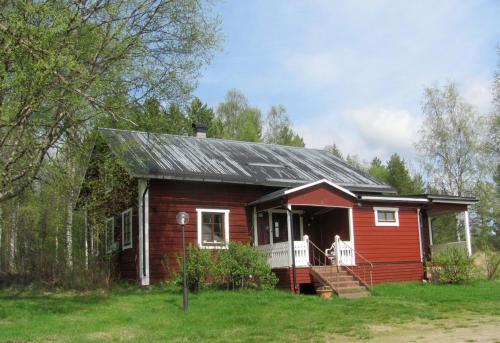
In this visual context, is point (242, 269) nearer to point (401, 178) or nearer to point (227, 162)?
point (227, 162)

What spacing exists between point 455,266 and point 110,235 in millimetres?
12230

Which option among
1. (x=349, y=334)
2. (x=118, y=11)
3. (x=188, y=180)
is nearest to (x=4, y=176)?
(x=118, y=11)

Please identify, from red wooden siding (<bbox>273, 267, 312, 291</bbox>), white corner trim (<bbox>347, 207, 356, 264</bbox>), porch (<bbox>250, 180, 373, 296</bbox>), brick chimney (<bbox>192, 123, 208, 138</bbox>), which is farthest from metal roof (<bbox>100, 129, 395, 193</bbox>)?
red wooden siding (<bbox>273, 267, 312, 291</bbox>)

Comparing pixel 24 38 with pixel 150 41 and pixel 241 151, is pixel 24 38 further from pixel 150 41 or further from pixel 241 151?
pixel 241 151

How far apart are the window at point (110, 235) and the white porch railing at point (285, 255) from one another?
617 cm

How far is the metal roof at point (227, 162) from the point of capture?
1853 cm

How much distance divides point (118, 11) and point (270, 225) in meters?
9.80

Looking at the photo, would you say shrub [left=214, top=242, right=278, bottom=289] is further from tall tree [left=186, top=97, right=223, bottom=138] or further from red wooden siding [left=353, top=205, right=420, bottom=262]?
tall tree [left=186, top=97, right=223, bottom=138]

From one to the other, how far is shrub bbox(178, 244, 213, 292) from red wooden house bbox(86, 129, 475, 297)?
1.97 metres

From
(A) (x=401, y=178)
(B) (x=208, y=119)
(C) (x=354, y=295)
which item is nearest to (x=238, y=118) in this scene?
(B) (x=208, y=119)

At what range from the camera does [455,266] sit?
752 inches

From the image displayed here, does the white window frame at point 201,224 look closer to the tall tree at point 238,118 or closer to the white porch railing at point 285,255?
the white porch railing at point 285,255

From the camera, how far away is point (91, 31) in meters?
13.6

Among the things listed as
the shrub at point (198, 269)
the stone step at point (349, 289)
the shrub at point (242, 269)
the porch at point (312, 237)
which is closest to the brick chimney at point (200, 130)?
the porch at point (312, 237)
